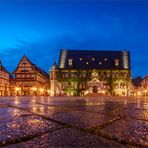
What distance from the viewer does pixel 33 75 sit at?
42.9 meters

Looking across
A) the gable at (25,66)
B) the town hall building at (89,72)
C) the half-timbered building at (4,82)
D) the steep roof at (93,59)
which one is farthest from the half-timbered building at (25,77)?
the steep roof at (93,59)

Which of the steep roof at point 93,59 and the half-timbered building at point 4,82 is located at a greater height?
the steep roof at point 93,59

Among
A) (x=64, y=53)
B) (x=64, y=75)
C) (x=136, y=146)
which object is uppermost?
(x=64, y=53)

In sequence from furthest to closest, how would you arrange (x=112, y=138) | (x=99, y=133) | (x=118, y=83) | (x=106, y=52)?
(x=106, y=52) → (x=118, y=83) → (x=99, y=133) → (x=112, y=138)

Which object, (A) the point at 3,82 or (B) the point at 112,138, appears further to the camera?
(A) the point at 3,82

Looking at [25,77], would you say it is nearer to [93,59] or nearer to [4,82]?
[4,82]

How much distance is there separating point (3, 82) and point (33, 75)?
796 centimetres

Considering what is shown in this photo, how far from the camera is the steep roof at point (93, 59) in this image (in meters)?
41.3

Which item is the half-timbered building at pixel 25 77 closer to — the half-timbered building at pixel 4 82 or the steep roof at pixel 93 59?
the half-timbered building at pixel 4 82

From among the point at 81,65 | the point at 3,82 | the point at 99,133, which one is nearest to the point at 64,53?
the point at 81,65

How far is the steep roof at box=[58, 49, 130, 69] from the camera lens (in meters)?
41.3

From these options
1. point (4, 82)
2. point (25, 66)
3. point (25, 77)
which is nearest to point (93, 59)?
point (25, 66)

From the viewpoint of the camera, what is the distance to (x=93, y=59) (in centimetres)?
4206

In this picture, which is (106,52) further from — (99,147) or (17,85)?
(99,147)
